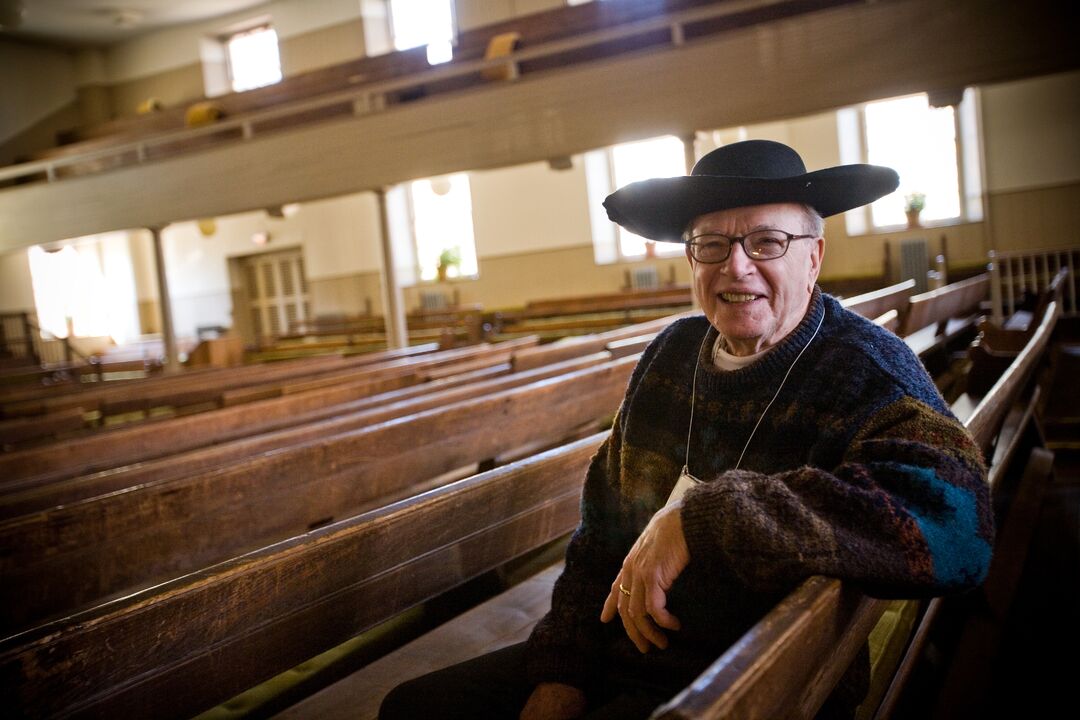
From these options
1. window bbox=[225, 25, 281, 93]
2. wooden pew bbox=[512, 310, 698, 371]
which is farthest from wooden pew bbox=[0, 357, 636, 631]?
window bbox=[225, 25, 281, 93]

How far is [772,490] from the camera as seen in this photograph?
3.22 ft

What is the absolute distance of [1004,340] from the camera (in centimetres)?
360

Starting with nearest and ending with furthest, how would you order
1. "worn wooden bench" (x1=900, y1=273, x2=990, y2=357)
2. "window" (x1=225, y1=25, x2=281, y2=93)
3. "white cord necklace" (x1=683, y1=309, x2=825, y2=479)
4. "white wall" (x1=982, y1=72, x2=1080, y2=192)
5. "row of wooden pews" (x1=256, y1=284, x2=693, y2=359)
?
"white cord necklace" (x1=683, y1=309, x2=825, y2=479)
"worn wooden bench" (x1=900, y1=273, x2=990, y2=357)
"white wall" (x1=982, y1=72, x2=1080, y2=192)
"row of wooden pews" (x1=256, y1=284, x2=693, y2=359)
"window" (x1=225, y1=25, x2=281, y2=93)

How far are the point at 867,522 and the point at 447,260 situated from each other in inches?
500

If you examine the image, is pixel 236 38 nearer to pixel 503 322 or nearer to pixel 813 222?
pixel 503 322

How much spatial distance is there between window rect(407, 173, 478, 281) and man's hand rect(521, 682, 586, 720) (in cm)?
1241

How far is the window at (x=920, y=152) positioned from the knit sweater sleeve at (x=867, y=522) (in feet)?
33.1

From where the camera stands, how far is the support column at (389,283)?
26.7ft

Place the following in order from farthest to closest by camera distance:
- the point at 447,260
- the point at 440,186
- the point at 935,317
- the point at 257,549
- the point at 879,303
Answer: the point at 447,260 → the point at 440,186 → the point at 935,317 → the point at 879,303 → the point at 257,549

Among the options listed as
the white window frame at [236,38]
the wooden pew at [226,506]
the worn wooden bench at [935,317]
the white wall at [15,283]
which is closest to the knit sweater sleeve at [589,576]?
the wooden pew at [226,506]

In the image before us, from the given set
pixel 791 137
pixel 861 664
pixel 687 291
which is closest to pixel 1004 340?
pixel 861 664

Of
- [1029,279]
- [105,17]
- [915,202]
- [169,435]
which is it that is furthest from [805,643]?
[105,17]

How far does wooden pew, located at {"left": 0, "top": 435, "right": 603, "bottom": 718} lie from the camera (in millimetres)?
1043

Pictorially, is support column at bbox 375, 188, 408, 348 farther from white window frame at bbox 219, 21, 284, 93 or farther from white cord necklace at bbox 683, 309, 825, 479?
white window frame at bbox 219, 21, 284, 93
